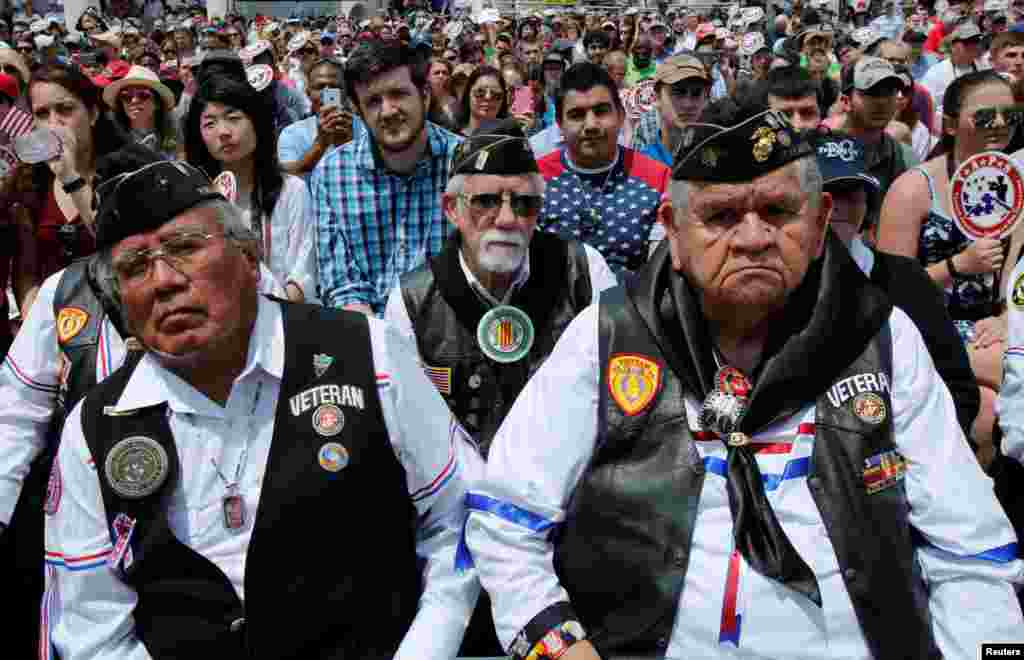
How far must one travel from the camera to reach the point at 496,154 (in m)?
3.46

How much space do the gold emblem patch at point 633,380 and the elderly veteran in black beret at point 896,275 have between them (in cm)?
130

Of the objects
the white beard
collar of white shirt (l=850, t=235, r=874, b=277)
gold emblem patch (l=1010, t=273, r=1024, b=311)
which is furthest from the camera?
the white beard

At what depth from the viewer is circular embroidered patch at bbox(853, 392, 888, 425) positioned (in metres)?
2.03

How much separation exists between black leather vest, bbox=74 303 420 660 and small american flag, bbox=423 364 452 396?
1.16m

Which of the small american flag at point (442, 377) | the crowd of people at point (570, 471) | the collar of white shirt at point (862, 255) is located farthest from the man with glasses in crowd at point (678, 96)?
the crowd of people at point (570, 471)

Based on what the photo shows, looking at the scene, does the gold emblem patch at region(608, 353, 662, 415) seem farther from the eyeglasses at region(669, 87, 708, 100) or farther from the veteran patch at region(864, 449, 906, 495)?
the eyeglasses at region(669, 87, 708, 100)

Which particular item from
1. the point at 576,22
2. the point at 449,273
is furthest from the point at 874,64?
the point at 576,22

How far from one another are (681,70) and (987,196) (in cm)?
222

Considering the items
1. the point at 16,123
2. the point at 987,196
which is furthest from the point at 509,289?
the point at 16,123

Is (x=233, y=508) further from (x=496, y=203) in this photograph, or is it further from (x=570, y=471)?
(x=496, y=203)

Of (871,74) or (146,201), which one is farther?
(871,74)

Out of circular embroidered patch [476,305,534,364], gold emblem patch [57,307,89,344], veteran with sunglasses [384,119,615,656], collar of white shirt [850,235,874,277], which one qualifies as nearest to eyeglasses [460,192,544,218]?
veteran with sunglasses [384,119,615,656]

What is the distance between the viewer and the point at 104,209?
223 cm

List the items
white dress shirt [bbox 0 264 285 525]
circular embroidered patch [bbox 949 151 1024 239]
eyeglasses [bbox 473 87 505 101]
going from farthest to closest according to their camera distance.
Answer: eyeglasses [bbox 473 87 505 101] → circular embroidered patch [bbox 949 151 1024 239] → white dress shirt [bbox 0 264 285 525]
